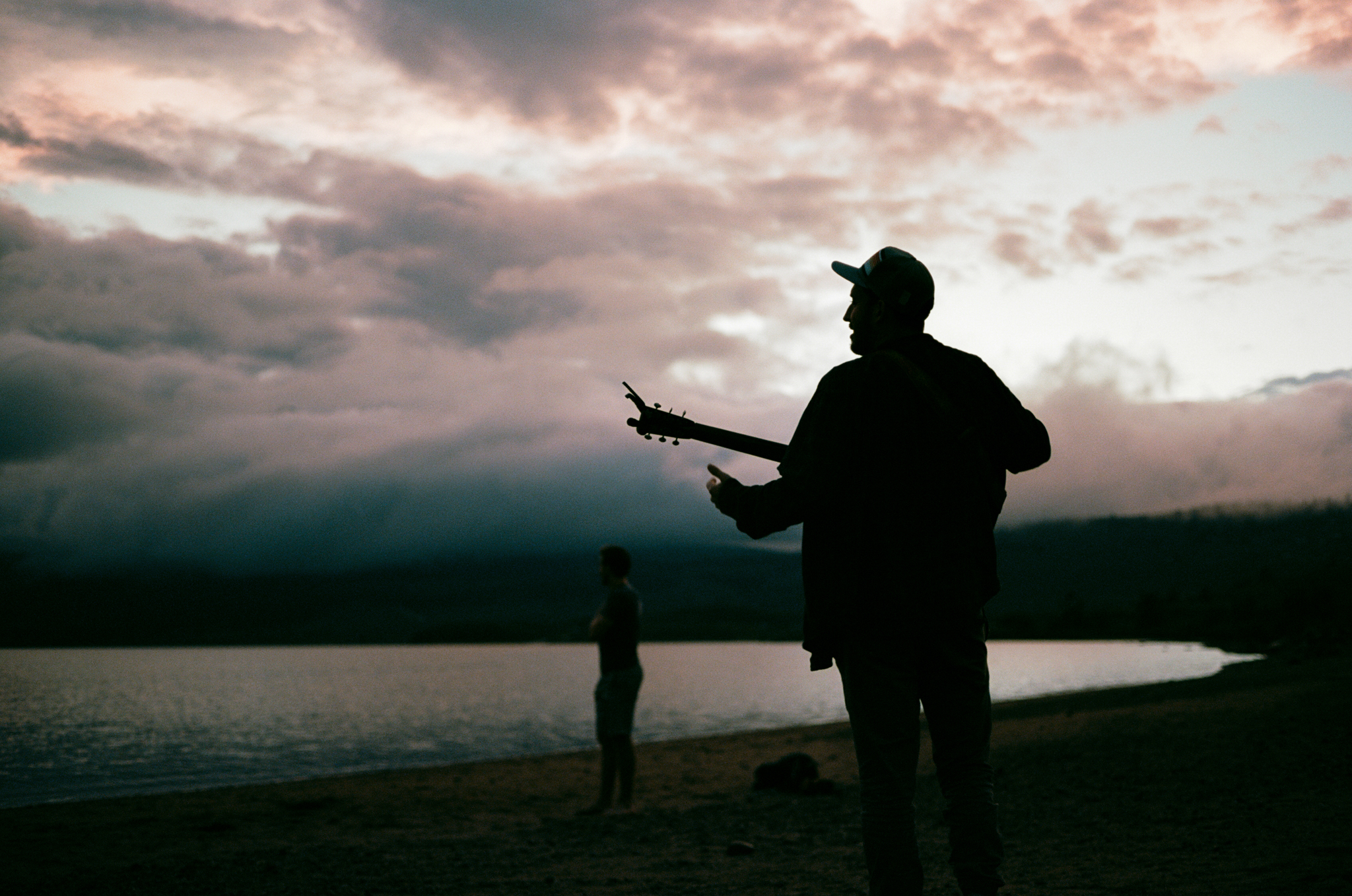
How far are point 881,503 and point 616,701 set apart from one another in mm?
7400

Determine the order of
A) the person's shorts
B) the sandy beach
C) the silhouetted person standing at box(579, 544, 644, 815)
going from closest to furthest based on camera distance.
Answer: the sandy beach, the silhouetted person standing at box(579, 544, 644, 815), the person's shorts

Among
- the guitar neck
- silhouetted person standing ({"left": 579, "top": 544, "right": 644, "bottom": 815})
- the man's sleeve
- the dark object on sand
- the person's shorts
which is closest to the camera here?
the man's sleeve

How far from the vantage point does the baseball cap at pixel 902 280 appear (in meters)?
3.25

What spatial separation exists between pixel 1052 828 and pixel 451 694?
45.4 m

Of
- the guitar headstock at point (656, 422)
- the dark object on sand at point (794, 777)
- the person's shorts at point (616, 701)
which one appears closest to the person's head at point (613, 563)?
the person's shorts at point (616, 701)

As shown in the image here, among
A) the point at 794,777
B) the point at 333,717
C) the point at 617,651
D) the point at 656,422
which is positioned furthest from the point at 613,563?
the point at 333,717

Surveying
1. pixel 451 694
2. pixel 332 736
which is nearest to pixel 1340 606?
pixel 451 694

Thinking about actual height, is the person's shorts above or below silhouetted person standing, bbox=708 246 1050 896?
below

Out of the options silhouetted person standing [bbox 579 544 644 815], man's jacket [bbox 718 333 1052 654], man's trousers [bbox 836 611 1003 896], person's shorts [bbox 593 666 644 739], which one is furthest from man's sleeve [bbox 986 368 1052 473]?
person's shorts [bbox 593 666 644 739]

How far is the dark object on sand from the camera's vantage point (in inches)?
434

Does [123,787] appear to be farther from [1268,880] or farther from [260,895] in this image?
[1268,880]

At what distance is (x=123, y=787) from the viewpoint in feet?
53.3

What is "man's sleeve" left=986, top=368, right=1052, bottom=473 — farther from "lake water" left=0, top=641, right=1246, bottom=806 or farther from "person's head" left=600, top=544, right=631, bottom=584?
"lake water" left=0, top=641, right=1246, bottom=806

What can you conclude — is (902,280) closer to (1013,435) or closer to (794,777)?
(1013,435)
